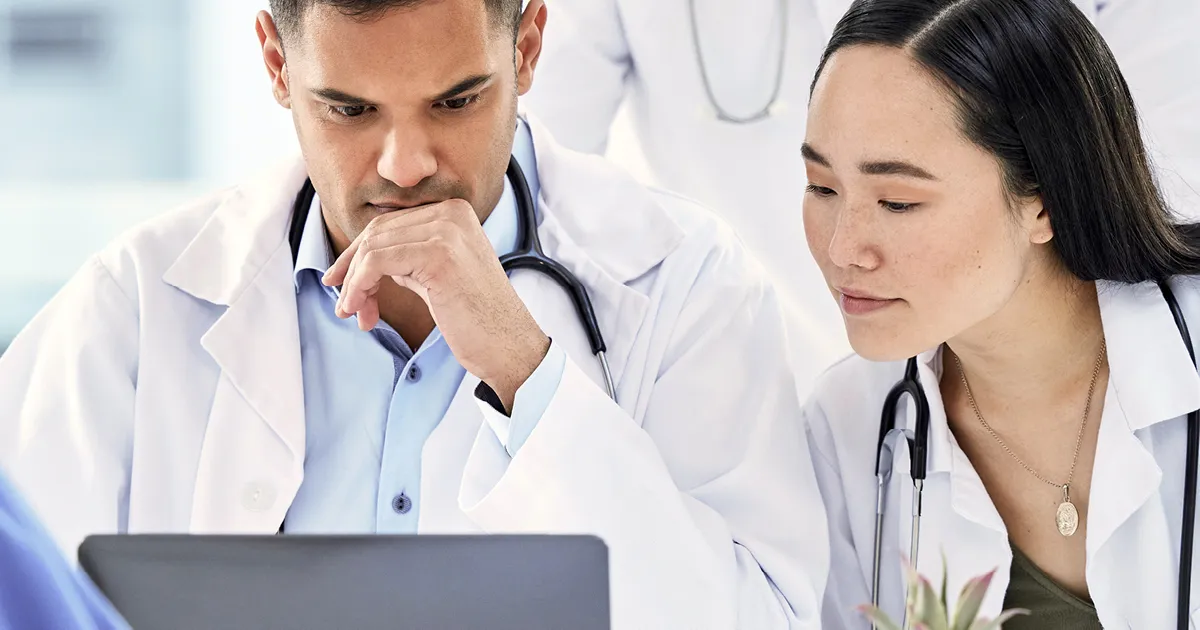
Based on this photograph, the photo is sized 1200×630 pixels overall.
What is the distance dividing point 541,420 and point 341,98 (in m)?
0.42

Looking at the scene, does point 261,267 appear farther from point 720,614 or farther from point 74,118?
point 74,118

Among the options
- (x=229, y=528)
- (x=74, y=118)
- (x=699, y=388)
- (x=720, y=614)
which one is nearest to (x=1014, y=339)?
(x=699, y=388)

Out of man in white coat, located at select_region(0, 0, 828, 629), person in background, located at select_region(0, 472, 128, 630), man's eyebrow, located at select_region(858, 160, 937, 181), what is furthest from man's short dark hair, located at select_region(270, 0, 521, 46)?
person in background, located at select_region(0, 472, 128, 630)

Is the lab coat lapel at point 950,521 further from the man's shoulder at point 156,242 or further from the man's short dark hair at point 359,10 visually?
the man's shoulder at point 156,242

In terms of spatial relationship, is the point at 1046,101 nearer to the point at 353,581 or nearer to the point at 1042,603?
the point at 1042,603

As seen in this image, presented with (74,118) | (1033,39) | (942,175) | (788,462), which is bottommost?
(788,462)

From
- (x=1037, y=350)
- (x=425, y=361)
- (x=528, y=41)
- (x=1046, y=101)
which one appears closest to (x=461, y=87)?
(x=528, y=41)

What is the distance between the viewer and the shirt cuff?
1.38 m

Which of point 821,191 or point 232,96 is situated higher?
point 232,96

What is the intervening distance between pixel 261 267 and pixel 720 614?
2.32ft

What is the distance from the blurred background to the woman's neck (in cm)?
345

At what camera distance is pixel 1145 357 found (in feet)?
4.93

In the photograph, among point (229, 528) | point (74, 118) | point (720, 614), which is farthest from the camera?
point (74, 118)

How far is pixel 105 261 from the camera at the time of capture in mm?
1623
